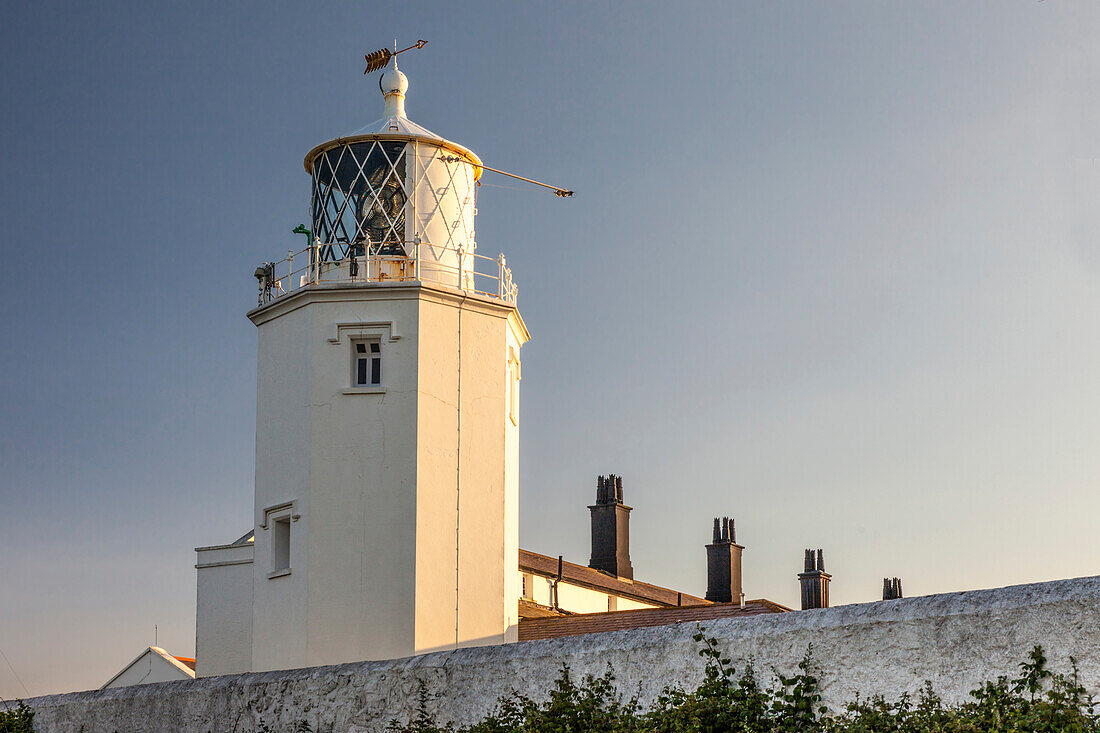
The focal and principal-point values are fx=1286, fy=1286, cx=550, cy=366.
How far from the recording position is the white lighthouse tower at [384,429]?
17.6 m

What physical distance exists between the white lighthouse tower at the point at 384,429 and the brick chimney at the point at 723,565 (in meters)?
19.0

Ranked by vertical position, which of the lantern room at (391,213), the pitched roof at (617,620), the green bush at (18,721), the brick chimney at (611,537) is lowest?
the green bush at (18,721)

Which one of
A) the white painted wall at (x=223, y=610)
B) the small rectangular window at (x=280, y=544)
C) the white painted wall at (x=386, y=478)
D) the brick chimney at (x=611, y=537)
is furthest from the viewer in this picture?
the brick chimney at (x=611, y=537)

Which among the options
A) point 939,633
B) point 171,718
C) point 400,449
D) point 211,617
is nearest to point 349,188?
point 400,449

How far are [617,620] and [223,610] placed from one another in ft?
21.6

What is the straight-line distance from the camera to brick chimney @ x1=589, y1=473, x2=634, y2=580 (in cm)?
3759

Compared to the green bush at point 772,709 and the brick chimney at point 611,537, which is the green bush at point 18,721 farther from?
the brick chimney at point 611,537

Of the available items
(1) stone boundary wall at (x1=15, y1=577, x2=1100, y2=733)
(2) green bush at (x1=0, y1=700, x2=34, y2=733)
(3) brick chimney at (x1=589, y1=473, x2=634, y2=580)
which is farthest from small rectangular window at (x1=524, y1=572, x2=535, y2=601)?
(1) stone boundary wall at (x1=15, y1=577, x2=1100, y2=733)

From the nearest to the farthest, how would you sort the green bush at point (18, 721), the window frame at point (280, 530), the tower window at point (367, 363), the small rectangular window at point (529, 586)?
the green bush at point (18, 721) → the window frame at point (280, 530) → the tower window at point (367, 363) → the small rectangular window at point (529, 586)

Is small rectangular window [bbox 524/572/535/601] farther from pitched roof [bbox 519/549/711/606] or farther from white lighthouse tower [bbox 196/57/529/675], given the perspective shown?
white lighthouse tower [bbox 196/57/529/675]

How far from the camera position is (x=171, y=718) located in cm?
1045

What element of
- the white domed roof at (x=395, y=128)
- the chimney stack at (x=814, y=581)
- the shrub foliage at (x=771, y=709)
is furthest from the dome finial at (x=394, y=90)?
the chimney stack at (x=814, y=581)

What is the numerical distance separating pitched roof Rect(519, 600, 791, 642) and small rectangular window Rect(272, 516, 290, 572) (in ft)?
16.8

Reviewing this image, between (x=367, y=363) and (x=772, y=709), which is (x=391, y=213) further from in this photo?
(x=772, y=709)
